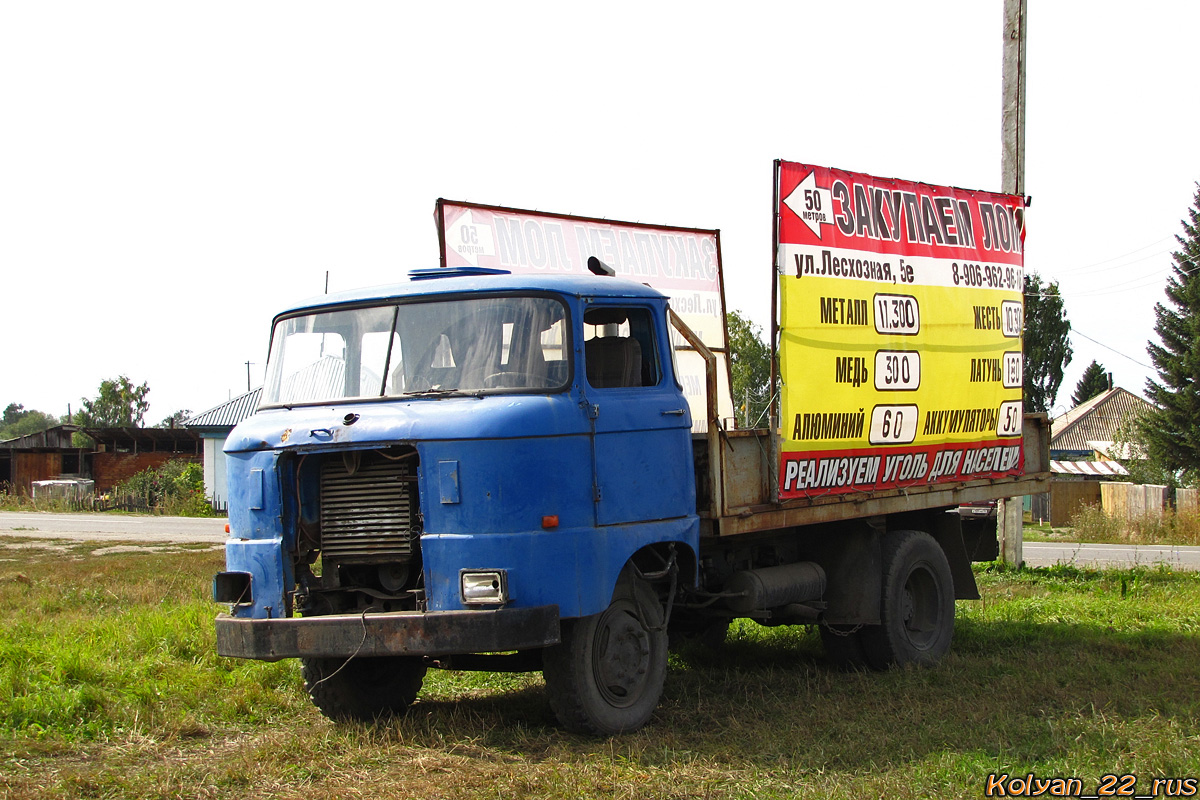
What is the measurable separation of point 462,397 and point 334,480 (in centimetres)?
86

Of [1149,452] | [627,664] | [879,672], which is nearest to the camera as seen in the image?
[627,664]

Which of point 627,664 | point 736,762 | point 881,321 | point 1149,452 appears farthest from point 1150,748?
point 1149,452

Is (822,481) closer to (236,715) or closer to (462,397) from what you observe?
(462,397)

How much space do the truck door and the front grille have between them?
1.02 metres

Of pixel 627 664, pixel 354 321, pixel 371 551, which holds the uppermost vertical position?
pixel 354 321

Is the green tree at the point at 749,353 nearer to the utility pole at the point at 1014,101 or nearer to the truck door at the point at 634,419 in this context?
the utility pole at the point at 1014,101

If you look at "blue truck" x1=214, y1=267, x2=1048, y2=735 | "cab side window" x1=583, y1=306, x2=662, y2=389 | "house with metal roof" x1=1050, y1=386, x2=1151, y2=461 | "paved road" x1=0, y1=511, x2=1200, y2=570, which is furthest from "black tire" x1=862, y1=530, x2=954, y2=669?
"house with metal roof" x1=1050, y1=386, x2=1151, y2=461

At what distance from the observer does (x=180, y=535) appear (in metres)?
26.7

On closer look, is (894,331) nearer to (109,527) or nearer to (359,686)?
(359,686)

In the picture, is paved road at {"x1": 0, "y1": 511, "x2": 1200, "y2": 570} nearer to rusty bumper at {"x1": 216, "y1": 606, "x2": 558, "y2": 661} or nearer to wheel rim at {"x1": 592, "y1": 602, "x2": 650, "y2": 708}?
wheel rim at {"x1": 592, "y1": 602, "x2": 650, "y2": 708}

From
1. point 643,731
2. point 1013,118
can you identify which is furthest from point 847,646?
point 1013,118

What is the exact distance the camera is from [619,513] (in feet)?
21.2

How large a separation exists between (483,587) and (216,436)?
128ft

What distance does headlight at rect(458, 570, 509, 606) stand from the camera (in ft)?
19.2
